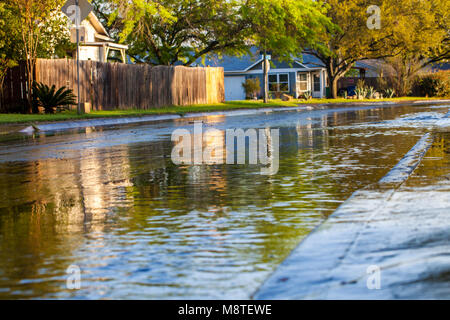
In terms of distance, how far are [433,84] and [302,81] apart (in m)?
12.4

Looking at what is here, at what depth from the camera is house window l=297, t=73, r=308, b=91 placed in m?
71.9

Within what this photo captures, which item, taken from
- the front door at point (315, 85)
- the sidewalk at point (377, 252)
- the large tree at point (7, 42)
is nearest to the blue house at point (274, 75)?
the front door at point (315, 85)

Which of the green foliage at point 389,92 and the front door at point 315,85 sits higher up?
the front door at point 315,85

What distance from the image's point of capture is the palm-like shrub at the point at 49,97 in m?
30.6

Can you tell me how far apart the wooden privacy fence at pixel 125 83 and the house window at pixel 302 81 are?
24.8 meters

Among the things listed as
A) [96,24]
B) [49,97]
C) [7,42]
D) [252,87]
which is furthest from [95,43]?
[252,87]

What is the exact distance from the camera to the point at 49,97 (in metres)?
30.6

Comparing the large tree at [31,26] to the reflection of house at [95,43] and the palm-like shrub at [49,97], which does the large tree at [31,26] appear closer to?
the palm-like shrub at [49,97]

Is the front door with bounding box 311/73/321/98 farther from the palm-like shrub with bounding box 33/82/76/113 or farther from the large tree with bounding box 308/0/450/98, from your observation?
the palm-like shrub with bounding box 33/82/76/113

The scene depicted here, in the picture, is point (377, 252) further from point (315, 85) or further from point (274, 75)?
point (315, 85)

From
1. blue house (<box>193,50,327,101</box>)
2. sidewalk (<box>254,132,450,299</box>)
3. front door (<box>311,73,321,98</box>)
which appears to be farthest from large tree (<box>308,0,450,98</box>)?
sidewalk (<box>254,132,450,299</box>)

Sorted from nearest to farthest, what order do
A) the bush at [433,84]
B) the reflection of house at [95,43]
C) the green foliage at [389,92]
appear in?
the reflection of house at [95,43] < the green foliage at [389,92] < the bush at [433,84]

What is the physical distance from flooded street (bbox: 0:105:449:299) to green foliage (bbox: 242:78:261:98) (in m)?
53.3
